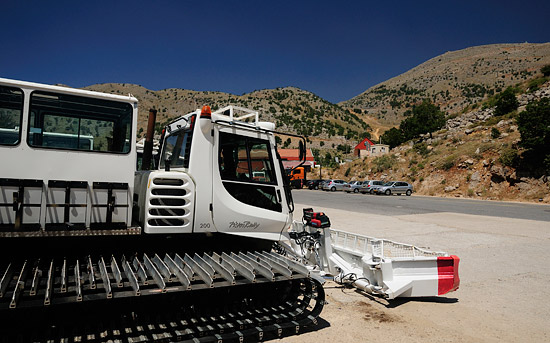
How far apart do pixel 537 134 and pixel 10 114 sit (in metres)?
39.0

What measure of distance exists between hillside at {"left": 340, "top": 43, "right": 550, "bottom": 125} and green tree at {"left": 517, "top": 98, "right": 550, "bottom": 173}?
2990 inches

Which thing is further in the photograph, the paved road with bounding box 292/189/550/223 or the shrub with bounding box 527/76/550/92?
the shrub with bounding box 527/76/550/92

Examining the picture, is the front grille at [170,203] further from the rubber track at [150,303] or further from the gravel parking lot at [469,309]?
the gravel parking lot at [469,309]

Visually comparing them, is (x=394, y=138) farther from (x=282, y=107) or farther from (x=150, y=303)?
(x=150, y=303)

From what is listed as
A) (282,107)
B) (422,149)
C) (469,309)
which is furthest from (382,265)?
(282,107)

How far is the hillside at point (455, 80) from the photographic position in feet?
371

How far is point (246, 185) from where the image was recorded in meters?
5.08

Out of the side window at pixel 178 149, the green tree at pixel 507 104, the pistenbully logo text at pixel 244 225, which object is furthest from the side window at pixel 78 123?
the green tree at pixel 507 104

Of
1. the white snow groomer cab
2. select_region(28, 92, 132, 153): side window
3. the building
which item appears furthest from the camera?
the building

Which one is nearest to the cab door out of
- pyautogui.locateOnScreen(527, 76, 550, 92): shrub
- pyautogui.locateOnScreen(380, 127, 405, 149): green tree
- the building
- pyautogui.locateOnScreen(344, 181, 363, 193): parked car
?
pyautogui.locateOnScreen(344, 181, 363, 193): parked car

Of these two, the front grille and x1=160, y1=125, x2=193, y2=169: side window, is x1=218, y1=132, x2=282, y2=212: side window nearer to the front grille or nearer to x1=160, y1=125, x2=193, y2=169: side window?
x1=160, y1=125, x2=193, y2=169: side window

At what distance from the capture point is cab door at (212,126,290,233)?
4.82 m

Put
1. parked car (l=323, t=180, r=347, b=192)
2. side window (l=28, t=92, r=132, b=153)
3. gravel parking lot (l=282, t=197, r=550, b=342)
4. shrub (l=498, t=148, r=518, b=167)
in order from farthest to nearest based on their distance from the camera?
parked car (l=323, t=180, r=347, b=192)
shrub (l=498, t=148, r=518, b=167)
gravel parking lot (l=282, t=197, r=550, b=342)
side window (l=28, t=92, r=132, b=153)

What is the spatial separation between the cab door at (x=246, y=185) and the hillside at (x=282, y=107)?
106m
